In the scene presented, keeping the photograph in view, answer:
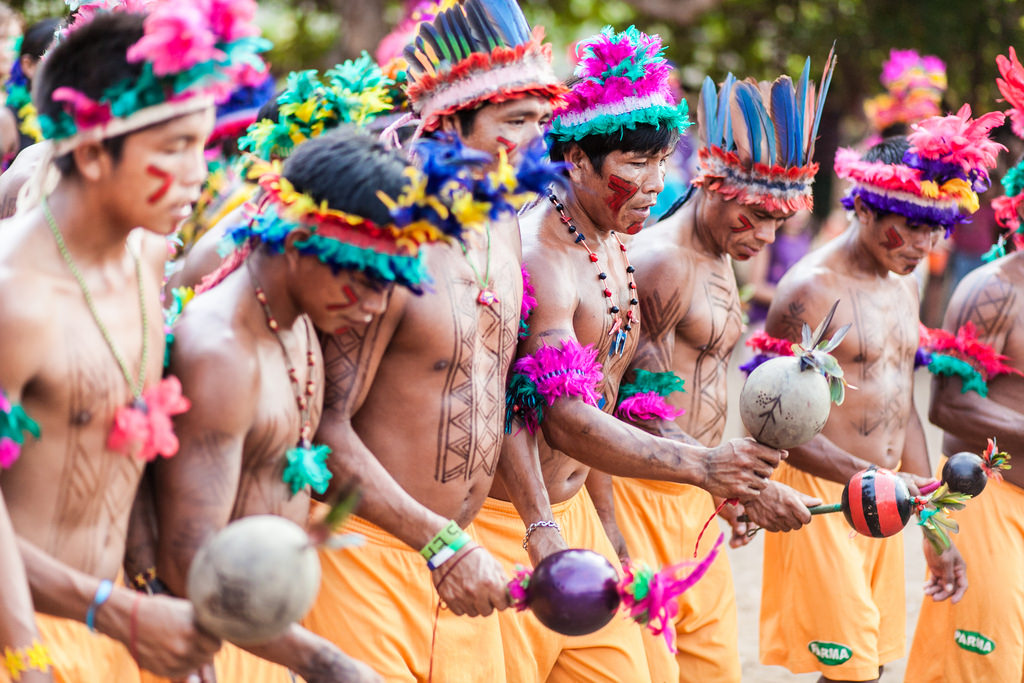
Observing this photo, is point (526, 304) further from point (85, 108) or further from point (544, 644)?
point (85, 108)

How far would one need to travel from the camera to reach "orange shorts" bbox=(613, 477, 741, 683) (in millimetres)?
4617

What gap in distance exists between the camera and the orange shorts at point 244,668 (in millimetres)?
2977

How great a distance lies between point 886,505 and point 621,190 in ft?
4.37

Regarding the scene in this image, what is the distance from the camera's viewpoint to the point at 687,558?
15.5 feet

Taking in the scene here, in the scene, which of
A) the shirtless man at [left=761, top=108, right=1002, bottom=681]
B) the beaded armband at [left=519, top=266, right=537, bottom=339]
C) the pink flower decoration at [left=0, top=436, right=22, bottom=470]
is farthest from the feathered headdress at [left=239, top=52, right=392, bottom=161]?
the shirtless man at [left=761, top=108, right=1002, bottom=681]

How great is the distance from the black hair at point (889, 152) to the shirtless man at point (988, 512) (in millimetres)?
485

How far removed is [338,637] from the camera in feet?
10.6

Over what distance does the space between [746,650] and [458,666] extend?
11.0 feet

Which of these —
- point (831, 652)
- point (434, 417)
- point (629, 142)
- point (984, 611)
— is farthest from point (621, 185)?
point (984, 611)

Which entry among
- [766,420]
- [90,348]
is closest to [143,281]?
[90,348]

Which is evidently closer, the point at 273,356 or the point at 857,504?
the point at 273,356

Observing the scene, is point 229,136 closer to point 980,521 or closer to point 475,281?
point 475,281

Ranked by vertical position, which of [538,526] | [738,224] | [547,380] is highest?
[738,224]

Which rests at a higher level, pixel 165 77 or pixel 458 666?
pixel 165 77
